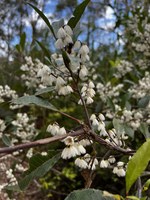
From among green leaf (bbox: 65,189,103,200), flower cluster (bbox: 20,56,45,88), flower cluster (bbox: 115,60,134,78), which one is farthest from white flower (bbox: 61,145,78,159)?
flower cluster (bbox: 115,60,134,78)

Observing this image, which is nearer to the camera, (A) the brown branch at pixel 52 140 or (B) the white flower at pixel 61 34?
(A) the brown branch at pixel 52 140

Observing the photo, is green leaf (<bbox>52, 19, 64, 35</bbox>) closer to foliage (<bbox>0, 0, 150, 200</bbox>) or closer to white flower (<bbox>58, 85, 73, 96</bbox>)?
foliage (<bbox>0, 0, 150, 200</bbox>)

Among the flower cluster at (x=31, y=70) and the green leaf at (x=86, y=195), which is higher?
the flower cluster at (x=31, y=70)

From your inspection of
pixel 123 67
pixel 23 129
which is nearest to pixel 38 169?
pixel 23 129

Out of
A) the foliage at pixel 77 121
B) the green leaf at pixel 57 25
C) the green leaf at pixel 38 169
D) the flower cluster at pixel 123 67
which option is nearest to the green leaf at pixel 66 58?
the foliage at pixel 77 121

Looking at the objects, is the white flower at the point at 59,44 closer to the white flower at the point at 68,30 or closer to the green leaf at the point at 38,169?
the white flower at the point at 68,30

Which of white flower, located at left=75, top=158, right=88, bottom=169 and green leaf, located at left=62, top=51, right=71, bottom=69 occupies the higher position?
green leaf, located at left=62, top=51, right=71, bottom=69

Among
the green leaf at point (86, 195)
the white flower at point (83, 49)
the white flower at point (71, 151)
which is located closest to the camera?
the green leaf at point (86, 195)

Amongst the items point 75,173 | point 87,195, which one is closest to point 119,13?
point 75,173
